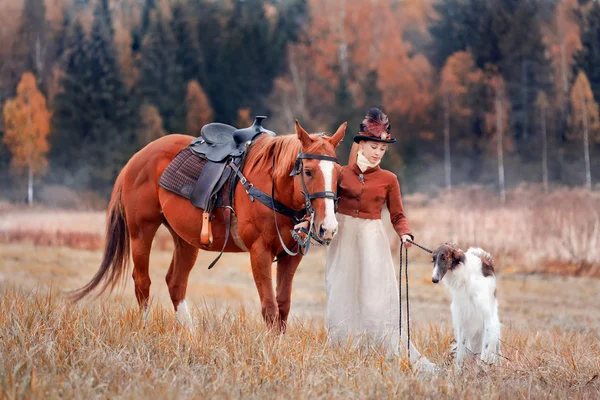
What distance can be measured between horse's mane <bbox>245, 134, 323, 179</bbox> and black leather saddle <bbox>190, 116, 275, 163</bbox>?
19 centimetres

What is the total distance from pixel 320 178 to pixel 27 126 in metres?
25.0

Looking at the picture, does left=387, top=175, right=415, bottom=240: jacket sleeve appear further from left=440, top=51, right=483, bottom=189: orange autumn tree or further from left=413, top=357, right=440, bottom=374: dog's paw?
left=440, top=51, right=483, bottom=189: orange autumn tree

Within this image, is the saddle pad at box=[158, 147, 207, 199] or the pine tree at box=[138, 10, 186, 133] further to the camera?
the pine tree at box=[138, 10, 186, 133]

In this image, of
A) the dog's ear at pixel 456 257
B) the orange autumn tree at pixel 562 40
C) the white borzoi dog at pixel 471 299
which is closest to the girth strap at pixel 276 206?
the white borzoi dog at pixel 471 299

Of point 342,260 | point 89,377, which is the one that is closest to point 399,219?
point 342,260

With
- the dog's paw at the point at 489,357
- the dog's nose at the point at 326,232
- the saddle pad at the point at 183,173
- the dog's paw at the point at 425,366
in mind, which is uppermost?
the saddle pad at the point at 183,173

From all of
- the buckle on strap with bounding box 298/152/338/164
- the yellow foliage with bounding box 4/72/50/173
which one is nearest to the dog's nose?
the buckle on strap with bounding box 298/152/338/164

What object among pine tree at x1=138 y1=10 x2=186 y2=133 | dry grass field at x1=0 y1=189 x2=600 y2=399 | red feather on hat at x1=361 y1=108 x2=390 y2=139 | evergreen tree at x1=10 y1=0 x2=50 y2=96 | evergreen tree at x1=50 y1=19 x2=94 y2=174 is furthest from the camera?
evergreen tree at x1=10 y1=0 x2=50 y2=96

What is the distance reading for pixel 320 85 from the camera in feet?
92.1

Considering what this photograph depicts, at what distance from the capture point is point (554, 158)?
26.5 m

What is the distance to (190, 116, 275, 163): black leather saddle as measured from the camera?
6.55 m

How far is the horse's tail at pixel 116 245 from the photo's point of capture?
7.68 meters

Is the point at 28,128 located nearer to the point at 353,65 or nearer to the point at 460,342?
the point at 353,65

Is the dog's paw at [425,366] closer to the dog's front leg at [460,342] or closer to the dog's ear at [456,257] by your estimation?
the dog's front leg at [460,342]
